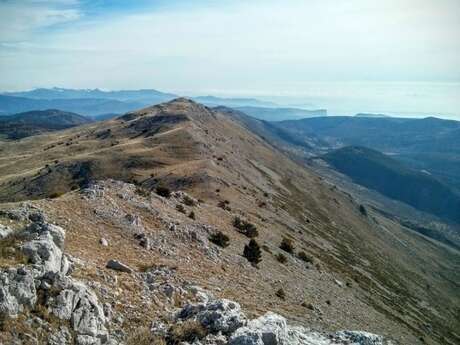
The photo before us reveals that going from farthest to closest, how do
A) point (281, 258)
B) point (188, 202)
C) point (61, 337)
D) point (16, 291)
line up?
1. point (188, 202)
2. point (281, 258)
3. point (16, 291)
4. point (61, 337)

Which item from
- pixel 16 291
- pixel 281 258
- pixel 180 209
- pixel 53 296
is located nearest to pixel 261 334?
pixel 53 296

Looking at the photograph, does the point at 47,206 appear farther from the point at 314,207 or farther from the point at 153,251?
the point at 314,207

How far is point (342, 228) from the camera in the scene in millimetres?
116250

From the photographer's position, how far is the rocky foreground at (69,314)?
1322cm

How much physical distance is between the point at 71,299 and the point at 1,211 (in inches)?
382

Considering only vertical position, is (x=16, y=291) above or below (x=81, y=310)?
above

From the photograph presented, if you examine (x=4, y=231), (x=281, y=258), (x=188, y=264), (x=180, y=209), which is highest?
(x=4, y=231)

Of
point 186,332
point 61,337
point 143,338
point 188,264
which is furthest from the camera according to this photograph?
point 188,264

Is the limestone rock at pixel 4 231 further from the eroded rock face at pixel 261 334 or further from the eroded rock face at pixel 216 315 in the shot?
the eroded rock face at pixel 261 334

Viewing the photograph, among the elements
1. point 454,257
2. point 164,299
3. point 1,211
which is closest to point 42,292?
point 164,299

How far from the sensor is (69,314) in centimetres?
1407

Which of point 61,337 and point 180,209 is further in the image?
point 180,209

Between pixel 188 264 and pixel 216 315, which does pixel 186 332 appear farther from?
pixel 188 264

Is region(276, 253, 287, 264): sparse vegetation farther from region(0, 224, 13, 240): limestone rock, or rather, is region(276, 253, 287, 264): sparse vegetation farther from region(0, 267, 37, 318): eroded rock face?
region(0, 267, 37, 318): eroded rock face
